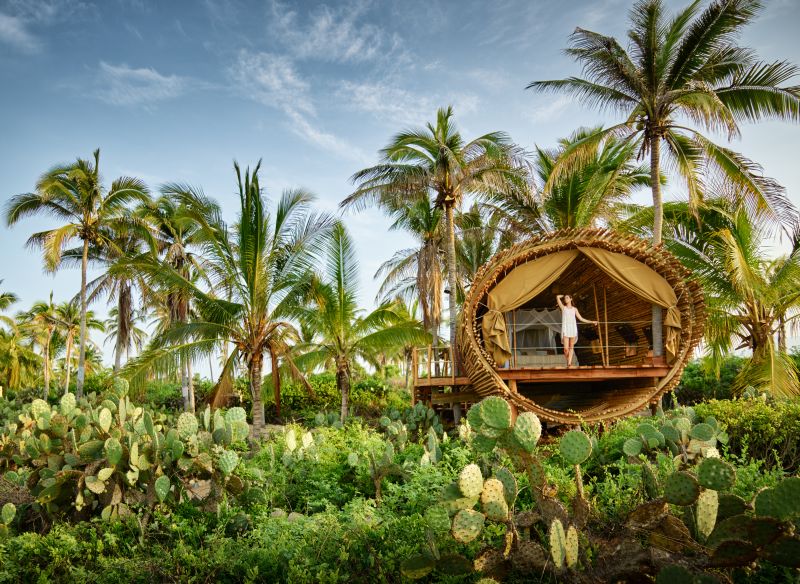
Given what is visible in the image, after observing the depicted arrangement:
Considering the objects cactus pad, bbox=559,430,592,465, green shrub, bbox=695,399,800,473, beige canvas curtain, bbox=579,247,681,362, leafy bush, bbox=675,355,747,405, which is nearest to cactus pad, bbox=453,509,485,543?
cactus pad, bbox=559,430,592,465

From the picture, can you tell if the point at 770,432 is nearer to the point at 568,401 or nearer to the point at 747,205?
the point at 568,401

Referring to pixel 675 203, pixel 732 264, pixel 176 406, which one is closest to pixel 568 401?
pixel 732 264

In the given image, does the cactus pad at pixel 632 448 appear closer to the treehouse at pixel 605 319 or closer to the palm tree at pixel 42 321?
the treehouse at pixel 605 319

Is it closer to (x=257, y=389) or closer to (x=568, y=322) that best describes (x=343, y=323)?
(x=257, y=389)

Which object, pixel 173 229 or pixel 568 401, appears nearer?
pixel 568 401

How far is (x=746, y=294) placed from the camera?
1384 centimetres

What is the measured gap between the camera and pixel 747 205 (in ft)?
41.6

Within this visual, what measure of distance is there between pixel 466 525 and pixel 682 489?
153 centimetres

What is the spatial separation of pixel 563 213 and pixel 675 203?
3.79 m

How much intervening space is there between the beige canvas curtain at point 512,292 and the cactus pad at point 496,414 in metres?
6.20

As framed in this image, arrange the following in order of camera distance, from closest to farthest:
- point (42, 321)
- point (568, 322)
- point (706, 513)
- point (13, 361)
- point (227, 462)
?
point (706, 513) → point (227, 462) → point (568, 322) → point (13, 361) → point (42, 321)

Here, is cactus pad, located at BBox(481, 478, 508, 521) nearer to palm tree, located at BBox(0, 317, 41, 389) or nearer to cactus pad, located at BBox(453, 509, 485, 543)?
cactus pad, located at BBox(453, 509, 485, 543)

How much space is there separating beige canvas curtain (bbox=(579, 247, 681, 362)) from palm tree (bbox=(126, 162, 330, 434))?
254 inches

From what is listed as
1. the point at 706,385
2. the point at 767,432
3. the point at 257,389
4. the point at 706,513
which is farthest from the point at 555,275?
the point at 706,385
